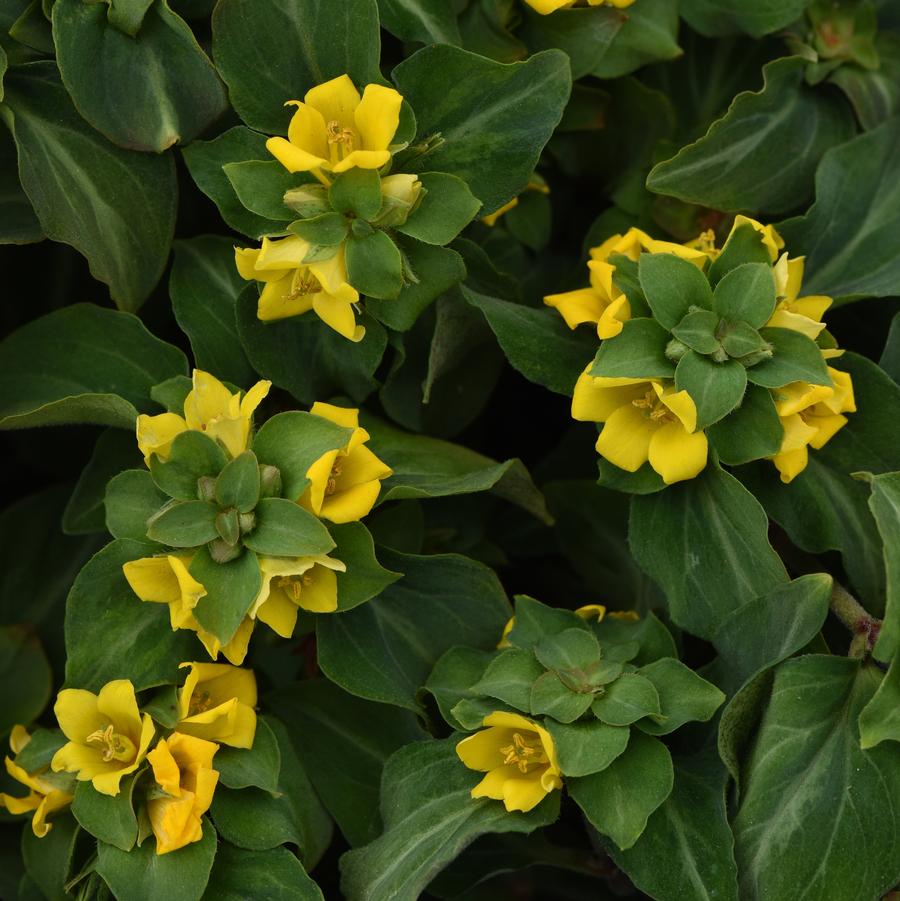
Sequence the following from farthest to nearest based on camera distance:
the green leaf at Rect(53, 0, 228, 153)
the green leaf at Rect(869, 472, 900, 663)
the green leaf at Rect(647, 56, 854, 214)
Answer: the green leaf at Rect(647, 56, 854, 214) → the green leaf at Rect(53, 0, 228, 153) → the green leaf at Rect(869, 472, 900, 663)

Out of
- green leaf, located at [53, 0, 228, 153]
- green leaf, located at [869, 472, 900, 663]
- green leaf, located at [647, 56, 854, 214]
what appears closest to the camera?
green leaf, located at [869, 472, 900, 663]

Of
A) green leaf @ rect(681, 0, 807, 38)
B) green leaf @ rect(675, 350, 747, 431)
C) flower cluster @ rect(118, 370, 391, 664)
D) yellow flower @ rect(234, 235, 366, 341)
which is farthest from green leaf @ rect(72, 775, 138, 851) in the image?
green leaf @ rect(681, 0, 807, 38)

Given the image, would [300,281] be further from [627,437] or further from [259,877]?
[259,877]

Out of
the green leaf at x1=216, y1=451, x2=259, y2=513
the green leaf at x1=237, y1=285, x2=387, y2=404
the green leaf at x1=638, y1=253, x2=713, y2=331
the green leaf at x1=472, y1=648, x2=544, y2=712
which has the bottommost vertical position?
the green leaf at x1=472, y1=648, x2=544, y2=712

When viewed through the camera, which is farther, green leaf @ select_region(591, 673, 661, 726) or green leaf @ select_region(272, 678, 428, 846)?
green leaf @ select_region(272, 678, 428, 846)

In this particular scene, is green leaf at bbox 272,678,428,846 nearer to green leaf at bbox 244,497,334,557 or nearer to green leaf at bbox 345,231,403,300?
green leaf at bbox 244,497,334,557

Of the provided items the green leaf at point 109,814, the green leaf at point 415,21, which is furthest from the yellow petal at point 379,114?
the green leaf at point 109,814
